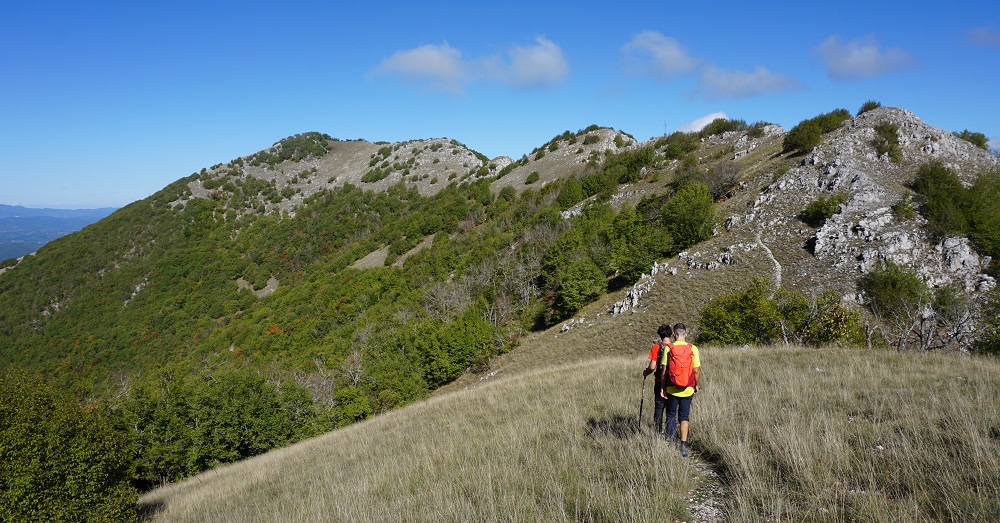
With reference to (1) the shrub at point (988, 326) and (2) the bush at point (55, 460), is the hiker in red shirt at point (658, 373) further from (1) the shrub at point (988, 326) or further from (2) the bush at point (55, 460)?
(1) the shrub at point (988, 326)

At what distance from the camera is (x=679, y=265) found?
33750mm

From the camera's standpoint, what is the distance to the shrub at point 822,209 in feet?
95.6

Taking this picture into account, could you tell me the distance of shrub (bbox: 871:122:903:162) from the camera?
32.7 m

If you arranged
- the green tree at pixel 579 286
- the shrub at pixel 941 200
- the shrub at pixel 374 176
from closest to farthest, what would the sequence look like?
the shrub at pixel 941 200 → the green tree at pixel 579 286 → the shrub at pixel 374 176

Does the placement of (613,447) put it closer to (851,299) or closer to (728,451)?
(728,451)

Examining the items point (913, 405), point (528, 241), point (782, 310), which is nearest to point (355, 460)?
point (913, 405)

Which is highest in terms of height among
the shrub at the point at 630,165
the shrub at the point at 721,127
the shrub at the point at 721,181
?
the shrub at the point at 721,127

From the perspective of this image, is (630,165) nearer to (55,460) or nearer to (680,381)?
(680,381)

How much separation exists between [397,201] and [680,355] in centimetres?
8640

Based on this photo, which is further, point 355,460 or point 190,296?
point 190,296

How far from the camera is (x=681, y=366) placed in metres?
6.13

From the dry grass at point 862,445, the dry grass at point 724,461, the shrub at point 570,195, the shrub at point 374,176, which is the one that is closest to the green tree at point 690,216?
the shrub at point 570,195

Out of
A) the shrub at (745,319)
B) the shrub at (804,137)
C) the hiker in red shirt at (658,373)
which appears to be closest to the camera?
the hiker in red shirt at (658,373)

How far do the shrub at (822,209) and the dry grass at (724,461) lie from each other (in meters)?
21.9
